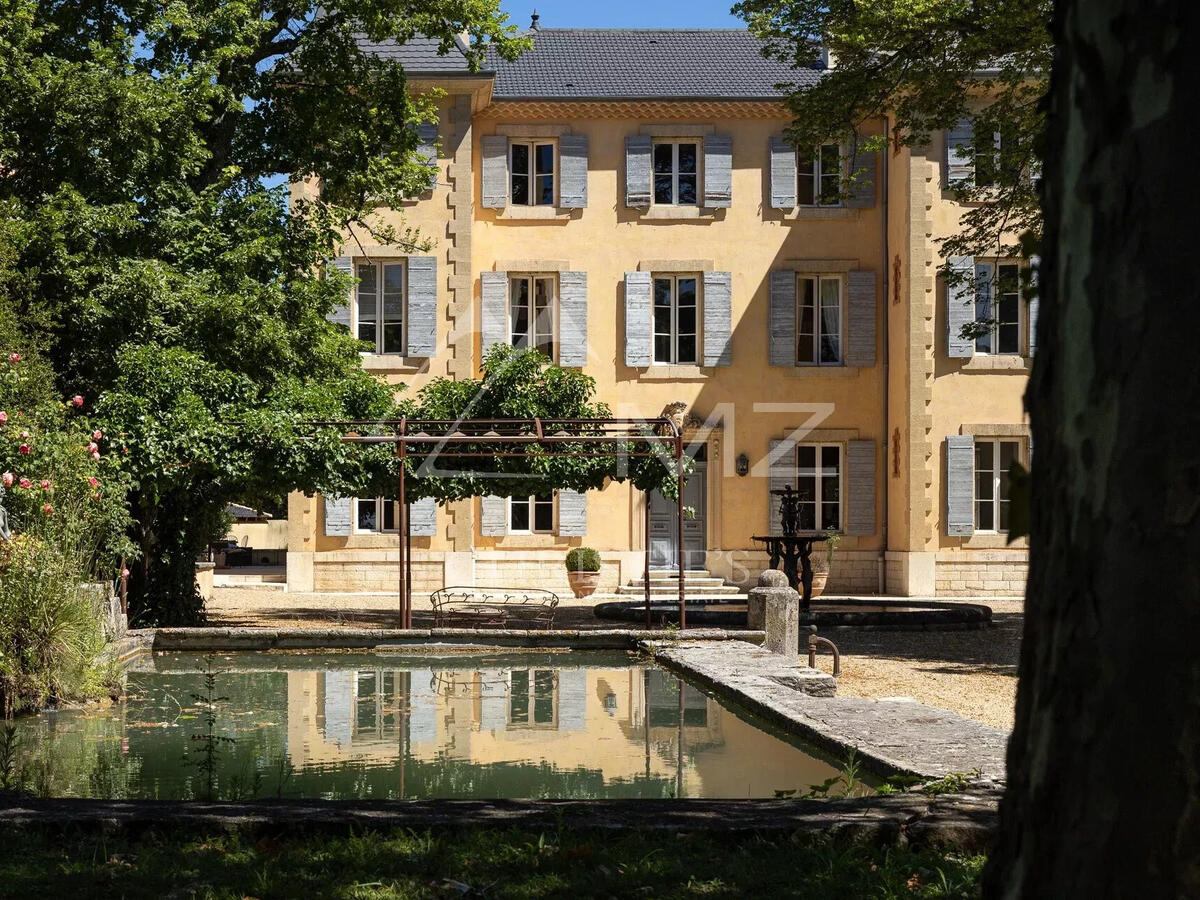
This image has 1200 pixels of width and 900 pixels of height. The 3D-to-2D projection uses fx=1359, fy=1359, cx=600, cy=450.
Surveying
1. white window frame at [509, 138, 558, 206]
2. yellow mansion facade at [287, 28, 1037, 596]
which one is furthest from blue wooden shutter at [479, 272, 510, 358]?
white window frame at [509, 138, 558, 206]

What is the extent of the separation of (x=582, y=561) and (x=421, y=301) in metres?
4.41

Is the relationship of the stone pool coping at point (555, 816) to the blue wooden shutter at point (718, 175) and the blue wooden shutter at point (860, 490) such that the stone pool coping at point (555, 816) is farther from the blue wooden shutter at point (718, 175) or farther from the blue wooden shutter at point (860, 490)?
the blue wooden shutter at point (718, 175)

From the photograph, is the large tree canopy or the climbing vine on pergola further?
the climbing vine on pergola

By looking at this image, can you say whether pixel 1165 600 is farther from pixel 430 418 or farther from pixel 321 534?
pixel 321 534

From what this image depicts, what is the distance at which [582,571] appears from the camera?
61.2 feet

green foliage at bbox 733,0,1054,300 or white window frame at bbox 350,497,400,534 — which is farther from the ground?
green foliage at bbox 733,0,1054,300

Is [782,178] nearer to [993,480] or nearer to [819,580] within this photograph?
[993,480]

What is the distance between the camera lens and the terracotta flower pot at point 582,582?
734 inches

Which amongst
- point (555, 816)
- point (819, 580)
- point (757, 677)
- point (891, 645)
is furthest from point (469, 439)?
point (555, 816)

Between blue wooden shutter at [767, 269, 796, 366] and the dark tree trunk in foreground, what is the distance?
18472 millimetres

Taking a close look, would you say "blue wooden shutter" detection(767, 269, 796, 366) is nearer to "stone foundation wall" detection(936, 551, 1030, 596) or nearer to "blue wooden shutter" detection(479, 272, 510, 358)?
"stone foundation wall" detection(936, 551, 1030, 596)

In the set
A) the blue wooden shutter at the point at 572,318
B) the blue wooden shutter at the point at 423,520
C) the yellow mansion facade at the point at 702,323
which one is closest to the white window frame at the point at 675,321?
the yellow mansion facade at the point at 702,323

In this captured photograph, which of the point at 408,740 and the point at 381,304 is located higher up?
the point at 381,304

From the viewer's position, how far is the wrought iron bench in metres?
13.5
